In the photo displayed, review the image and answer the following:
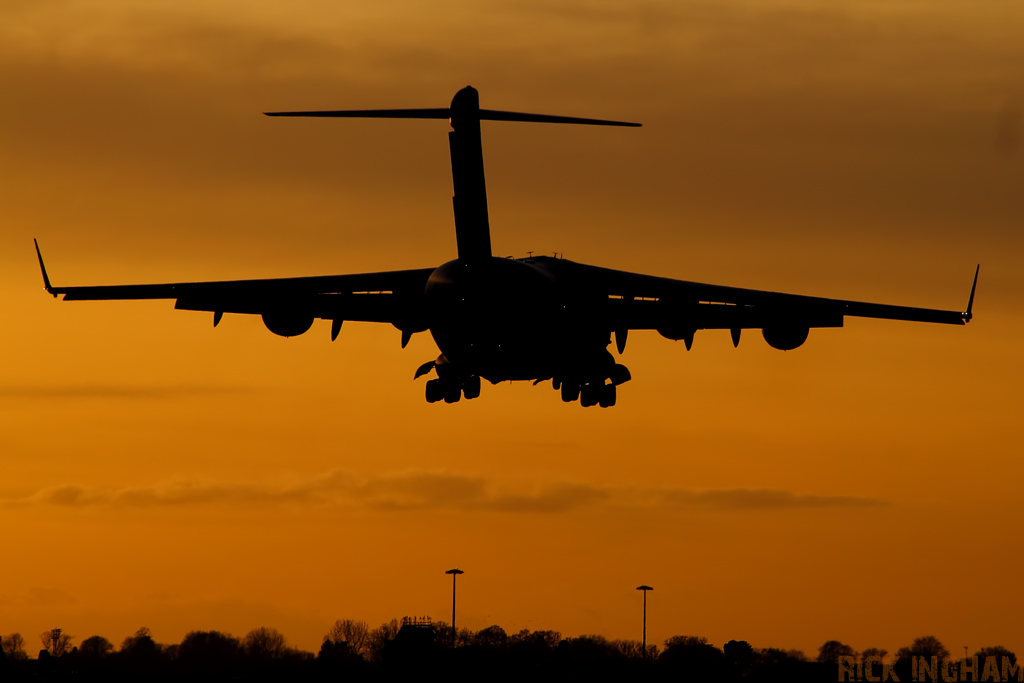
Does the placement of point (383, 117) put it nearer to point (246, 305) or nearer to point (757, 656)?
point (246, 305)

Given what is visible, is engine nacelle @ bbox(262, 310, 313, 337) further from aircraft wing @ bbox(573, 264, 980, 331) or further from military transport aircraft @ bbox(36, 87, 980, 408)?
aircraft wing @ bbox(573, 264, 980, 331)

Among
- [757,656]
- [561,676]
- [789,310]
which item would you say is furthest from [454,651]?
[789,310]

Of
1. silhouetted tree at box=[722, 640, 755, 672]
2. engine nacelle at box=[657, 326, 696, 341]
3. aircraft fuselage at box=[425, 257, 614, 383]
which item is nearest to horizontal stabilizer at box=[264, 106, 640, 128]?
aircraft fuselage at box=[425, 257, 614, 383]

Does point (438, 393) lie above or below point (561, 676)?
above

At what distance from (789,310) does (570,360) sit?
7.08 metres

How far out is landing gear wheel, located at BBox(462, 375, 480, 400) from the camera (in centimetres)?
5953

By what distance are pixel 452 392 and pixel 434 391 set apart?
0.74m

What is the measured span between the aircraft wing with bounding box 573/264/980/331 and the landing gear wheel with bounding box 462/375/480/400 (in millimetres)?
5226

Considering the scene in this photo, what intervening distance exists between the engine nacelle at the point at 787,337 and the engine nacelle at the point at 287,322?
48.8 ft

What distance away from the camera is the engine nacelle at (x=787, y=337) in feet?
186

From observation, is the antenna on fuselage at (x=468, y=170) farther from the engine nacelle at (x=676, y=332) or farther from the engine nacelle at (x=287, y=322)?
the engine nacelle at (x=676, y=332)

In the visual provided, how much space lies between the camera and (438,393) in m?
59.8

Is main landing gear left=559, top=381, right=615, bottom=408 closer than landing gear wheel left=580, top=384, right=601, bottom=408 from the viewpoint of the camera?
Yes

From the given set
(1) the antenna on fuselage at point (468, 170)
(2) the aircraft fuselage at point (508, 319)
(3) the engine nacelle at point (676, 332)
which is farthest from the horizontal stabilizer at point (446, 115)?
(3) the engine nacelle at point (676, 332)
